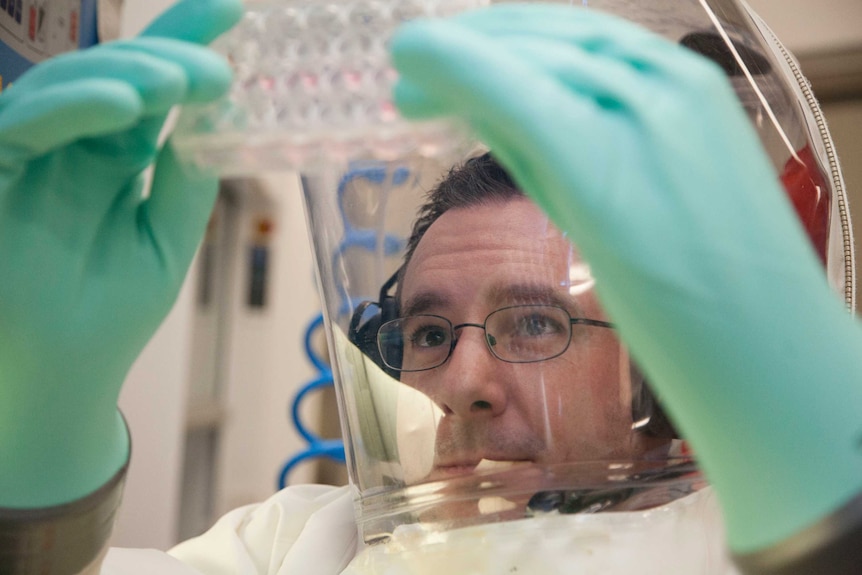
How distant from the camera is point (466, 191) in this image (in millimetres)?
803

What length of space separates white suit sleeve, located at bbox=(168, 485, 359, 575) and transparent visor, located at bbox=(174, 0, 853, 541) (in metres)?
0.11

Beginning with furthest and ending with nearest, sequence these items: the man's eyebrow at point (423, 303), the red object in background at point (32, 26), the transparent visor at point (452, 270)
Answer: the red object in background at point (32, 26) → the man's eyebrow at point (423, 303) → the transparent visor at point (452, 270)

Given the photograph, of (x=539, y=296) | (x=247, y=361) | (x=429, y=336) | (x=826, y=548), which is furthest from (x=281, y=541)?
(x=247, y=361)

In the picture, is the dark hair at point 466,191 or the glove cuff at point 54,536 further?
the dark hair at point 466,191

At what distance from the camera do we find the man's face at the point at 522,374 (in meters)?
0.66

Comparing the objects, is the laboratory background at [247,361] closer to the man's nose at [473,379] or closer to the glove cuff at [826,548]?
the man's nose at [473,379]

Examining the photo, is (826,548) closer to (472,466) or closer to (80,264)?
(472,466)

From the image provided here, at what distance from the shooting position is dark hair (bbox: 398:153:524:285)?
0.78 meters

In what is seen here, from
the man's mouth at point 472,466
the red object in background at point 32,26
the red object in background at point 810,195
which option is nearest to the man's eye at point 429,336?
the man's mouth at point 472,466

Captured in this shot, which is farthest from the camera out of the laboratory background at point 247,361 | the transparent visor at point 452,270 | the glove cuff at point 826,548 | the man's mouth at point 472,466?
the laboratory background at point 247,361

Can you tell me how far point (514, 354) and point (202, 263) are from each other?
204cm

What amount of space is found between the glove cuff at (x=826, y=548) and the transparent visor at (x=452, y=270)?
0.23m

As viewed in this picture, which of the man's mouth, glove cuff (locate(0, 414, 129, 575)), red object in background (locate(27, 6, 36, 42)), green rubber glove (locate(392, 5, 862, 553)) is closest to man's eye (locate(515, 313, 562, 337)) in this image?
the man's mouth

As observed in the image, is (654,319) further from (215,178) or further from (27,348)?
(27,348)
